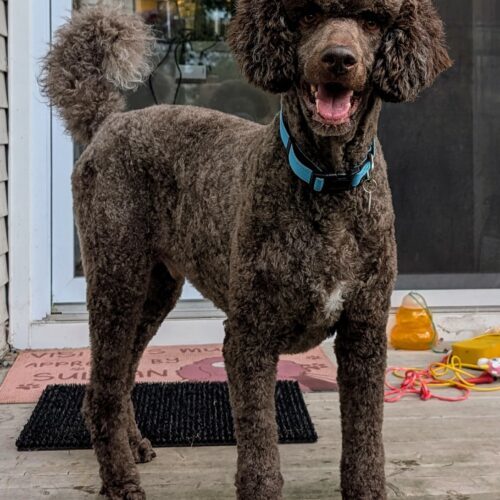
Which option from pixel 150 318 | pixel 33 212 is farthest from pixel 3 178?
pixel 150 318

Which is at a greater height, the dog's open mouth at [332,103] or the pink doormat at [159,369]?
the dog's open mouth at [332,103]

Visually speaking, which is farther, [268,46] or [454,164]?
[454,164]

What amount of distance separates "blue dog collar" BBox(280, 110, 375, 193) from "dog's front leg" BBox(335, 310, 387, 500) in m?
0.34

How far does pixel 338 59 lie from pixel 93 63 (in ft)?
4.15

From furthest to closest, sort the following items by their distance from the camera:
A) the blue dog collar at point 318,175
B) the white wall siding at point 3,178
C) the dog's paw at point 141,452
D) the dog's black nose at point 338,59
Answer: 1. the white wall siding at point 3,178
2. the dog's paw at point 141,452
3. the blue dog collar at point 318,175
4. the dog's black nose at point 338,59

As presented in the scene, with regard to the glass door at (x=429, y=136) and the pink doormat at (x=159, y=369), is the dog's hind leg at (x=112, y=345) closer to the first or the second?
the pink doormat at (x=159, y=369)

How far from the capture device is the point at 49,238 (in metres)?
4.08

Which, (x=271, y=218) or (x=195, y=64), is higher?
(x=195, y=64)

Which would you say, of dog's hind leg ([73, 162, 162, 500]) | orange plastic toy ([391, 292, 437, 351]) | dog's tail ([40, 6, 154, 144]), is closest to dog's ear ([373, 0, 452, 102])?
dog's hind leg ([73, 162, 162, 500])

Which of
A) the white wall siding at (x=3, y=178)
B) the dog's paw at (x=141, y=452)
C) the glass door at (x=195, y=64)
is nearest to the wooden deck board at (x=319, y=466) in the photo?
the dog's paw at (x=141, y=452)

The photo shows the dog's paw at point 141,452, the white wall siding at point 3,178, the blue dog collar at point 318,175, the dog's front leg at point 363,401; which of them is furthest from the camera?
the white wall siding at point 3,178

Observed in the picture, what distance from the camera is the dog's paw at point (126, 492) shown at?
2.35m

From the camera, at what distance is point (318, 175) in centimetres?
188

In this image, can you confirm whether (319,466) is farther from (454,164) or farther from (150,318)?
(454,164)
